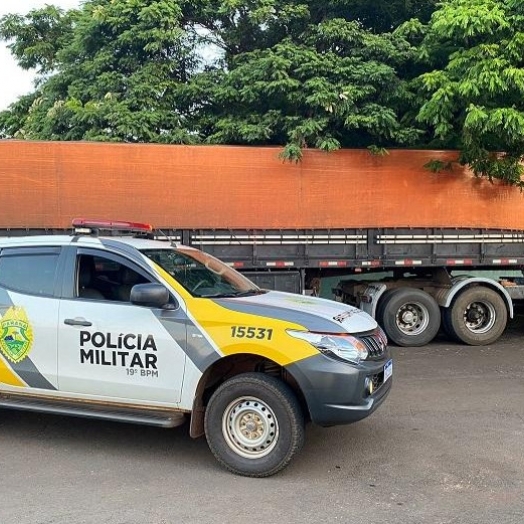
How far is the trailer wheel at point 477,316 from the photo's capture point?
32.7 feet

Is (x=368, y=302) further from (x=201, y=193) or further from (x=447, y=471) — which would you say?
(x=447, y=471)

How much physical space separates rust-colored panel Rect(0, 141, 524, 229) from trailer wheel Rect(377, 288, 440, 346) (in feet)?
3.85

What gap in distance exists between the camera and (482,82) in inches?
352

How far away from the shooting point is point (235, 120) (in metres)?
12.0

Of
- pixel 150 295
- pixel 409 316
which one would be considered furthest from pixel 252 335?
pixel 409 316

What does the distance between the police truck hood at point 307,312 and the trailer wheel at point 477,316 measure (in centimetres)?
532

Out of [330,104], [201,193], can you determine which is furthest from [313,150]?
[201,193]

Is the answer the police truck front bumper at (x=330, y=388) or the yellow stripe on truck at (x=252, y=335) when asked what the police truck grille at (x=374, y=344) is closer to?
the police truck front bumper at (x=330, y=388)

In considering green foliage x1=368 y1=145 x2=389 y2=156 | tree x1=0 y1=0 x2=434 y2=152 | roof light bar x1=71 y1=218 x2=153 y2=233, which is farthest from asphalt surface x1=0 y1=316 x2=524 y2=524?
tree x1=0 y1=0 x2=434 y2=152

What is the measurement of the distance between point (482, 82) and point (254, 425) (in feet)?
21.8

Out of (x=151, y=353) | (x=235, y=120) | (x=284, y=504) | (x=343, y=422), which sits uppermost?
(x=235, y=120)

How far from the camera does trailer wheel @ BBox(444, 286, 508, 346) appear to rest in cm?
995

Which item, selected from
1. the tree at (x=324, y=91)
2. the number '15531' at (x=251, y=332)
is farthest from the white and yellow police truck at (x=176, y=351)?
the tree at (x=324, y=91)

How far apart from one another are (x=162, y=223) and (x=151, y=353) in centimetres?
507
